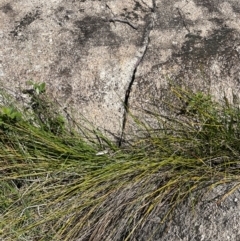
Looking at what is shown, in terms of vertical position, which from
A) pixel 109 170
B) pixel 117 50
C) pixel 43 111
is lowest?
pixel 109 170

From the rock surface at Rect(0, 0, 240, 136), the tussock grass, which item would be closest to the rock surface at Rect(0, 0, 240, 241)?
the rock surface at Rect(0, 0, 240, 136)

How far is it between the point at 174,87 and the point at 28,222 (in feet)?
2.80

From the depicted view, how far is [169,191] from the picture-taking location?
2.25m

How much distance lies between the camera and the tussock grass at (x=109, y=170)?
224 centimetres

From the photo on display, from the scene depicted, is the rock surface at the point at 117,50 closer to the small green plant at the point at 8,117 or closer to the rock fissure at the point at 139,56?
the rock fissure at the point at 139,56

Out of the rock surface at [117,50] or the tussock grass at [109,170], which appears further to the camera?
the rock surface at [117,50]

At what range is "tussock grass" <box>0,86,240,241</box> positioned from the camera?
224 cm

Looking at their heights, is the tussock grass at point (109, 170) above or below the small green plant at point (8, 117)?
below

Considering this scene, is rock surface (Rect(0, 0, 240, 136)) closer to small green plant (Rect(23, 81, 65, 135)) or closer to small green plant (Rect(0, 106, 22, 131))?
small green plant (Rect(23, 81, 65, 135))

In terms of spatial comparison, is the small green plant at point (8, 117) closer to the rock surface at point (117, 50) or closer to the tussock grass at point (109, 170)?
the tussock grass at point (109, 170)

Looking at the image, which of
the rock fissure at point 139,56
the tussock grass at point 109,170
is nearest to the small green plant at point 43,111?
the tussock grass at point 109,170

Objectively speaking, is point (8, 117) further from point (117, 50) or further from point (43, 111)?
point (117, 50)

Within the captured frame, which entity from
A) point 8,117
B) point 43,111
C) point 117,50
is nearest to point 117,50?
point 117,50

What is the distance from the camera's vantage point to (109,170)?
2.35 metres
